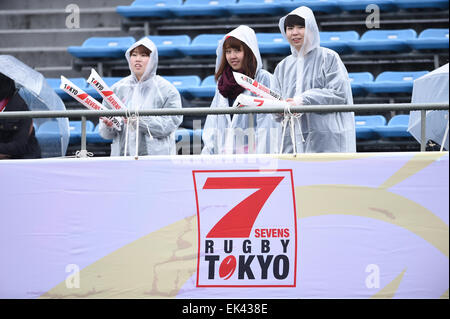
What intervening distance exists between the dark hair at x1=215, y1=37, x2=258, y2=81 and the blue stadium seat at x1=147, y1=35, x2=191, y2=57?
14.3 feet

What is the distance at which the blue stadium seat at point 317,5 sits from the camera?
31.2 feet

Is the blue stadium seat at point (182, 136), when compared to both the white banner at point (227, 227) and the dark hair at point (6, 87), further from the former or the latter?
the dark hair at point (6, 87)

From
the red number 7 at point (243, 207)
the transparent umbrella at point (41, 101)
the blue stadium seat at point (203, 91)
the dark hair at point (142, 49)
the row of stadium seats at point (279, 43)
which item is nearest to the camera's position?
the red number 7 at point (243, 207)

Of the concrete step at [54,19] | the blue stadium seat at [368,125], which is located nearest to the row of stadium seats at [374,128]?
the blue stadium seat at [368,125]

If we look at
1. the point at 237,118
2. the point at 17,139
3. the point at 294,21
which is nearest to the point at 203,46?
the point at 294,21

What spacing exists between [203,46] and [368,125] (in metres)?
2.40

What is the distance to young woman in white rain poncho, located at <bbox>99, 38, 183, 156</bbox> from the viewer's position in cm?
484

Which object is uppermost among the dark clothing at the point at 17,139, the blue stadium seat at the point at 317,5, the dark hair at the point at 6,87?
the blue stadium seat at the point at 317,5

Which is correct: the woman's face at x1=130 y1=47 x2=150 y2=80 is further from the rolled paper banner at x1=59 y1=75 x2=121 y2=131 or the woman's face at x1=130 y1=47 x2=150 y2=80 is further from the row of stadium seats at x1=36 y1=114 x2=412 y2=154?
the row of stadium seats at x1=36 y1=114 x2=412 y2=154

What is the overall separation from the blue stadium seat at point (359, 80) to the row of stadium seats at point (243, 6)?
1.12 meters

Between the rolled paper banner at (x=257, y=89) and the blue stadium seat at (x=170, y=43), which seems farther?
the blue stadium seat at (x=170, y=43)

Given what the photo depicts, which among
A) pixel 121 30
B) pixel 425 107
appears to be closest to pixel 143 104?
pixel 425 107

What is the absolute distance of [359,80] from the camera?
8820 mm
